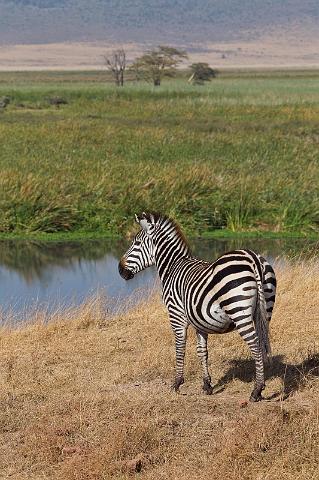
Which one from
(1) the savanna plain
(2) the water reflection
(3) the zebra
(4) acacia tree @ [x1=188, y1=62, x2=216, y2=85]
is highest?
(3) the zebra

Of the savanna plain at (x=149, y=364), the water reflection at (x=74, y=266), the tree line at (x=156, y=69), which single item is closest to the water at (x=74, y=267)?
the water reflection at (x=74, y=266)

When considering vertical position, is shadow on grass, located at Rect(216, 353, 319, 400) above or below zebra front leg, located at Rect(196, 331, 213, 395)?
below

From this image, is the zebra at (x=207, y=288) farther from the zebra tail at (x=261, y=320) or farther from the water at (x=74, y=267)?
the water at (x=74, y=267)

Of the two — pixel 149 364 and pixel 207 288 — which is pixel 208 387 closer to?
pixel 207 288

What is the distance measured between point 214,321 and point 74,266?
11.7 m

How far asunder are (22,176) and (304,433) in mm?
17558

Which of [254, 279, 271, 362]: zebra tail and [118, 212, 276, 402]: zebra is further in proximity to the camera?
[254, 279, 271, 362]: zebra tail

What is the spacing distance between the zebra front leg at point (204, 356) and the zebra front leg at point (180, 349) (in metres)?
0.13

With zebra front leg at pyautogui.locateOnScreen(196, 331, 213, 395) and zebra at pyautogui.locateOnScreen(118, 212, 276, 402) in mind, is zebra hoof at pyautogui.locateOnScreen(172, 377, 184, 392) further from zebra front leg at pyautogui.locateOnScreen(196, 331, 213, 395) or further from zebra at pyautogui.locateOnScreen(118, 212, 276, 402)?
zebra front leg at pyautogui.locateOnScreen(196, 331, 213, 395)

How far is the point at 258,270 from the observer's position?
323 inches

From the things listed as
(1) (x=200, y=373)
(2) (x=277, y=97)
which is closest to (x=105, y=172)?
(1) (x=200, y=373)

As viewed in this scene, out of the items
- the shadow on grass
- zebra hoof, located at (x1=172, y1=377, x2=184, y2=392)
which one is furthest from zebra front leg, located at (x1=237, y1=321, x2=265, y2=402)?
zebra hoof, located at (x1=172, y1=377, x2=184, y2=392)

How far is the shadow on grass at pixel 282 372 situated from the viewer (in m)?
9.09

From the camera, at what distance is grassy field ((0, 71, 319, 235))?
2275 centimetres
